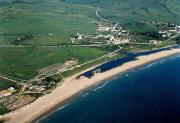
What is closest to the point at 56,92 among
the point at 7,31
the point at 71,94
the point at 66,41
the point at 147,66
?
the point at 71,94

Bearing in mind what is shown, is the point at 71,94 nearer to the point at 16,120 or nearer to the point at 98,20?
the point at 16,120

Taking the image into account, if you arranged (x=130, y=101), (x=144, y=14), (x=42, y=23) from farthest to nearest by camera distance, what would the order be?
(x=144, y=14) → (x=42, y=23) → (x=130, y=101)

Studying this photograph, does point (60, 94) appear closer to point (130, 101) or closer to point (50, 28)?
point (130, 101)

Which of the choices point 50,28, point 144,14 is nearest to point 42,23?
point 50,28

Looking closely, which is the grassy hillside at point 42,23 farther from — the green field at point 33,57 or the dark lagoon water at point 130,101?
the dark lagoon water at point 130,101

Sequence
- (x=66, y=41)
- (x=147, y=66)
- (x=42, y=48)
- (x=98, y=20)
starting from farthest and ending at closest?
(x=98, y=20), (x=66, y=41), (x=42, y=48), (x=147, y=66)

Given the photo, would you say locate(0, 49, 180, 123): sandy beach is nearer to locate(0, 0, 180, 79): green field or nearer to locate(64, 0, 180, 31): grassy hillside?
locate(0, 0, 180, 79): green field
